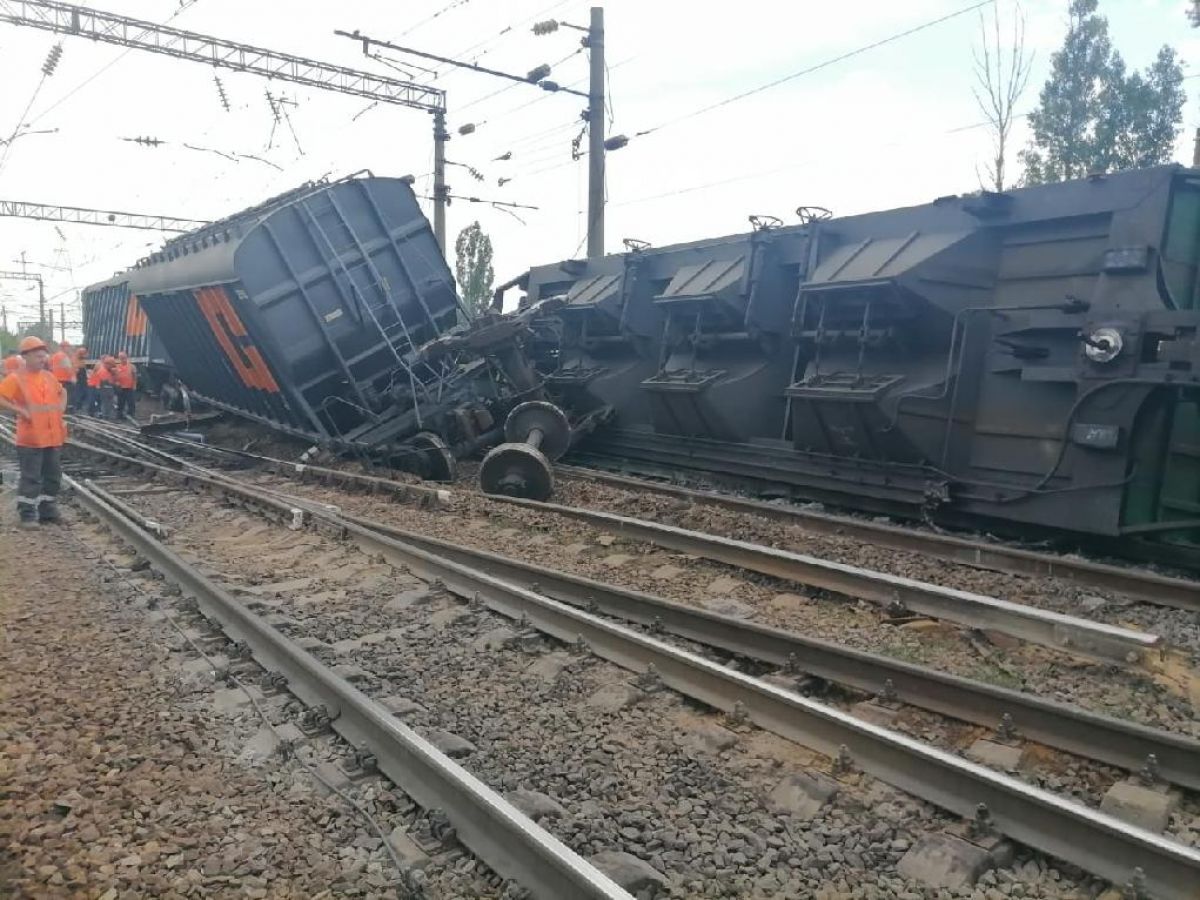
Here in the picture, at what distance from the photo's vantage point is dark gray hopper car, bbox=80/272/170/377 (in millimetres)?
20922

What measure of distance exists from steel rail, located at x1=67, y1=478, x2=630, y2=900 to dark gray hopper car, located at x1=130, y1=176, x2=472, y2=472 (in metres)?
6.69

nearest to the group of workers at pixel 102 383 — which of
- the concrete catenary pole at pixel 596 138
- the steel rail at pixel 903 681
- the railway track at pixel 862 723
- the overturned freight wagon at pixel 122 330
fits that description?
the overturned freight wagon at pixel 122 330

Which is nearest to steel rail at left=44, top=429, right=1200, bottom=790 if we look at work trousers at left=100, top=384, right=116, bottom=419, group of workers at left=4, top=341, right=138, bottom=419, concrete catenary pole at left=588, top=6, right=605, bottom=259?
concrete catenary pole at left=588, top=6, right=605, bottom=259

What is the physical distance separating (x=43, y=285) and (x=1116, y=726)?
68737 mm

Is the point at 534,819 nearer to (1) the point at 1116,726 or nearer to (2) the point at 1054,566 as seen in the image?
Result: (1) the point at 1116,726

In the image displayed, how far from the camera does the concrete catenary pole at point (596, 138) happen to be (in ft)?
55.0

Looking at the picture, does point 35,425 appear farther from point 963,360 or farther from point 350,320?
point 963,360

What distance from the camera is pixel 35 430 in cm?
911

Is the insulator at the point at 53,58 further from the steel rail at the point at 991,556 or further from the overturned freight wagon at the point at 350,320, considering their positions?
the steel rail at the point at 991,556

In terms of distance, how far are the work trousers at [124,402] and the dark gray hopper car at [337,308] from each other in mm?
9547

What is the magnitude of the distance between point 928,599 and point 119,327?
23.7 m

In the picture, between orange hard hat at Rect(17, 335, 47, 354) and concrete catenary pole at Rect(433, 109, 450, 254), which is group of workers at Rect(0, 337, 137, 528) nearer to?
orange hard hat at Rect(17, 335, 47, 354)

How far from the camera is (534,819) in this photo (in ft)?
10.6

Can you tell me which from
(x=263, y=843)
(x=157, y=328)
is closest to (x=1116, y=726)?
(x=263, y=843)
